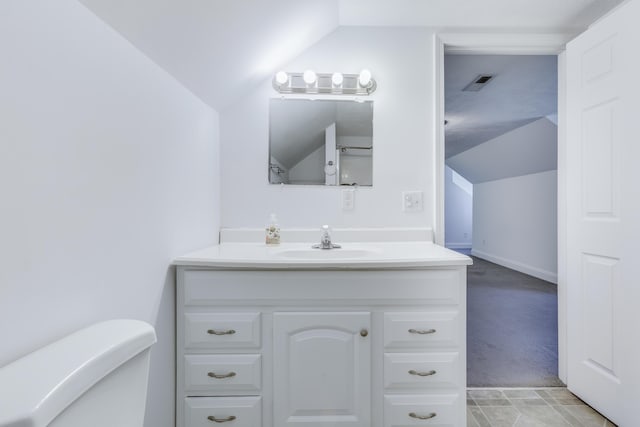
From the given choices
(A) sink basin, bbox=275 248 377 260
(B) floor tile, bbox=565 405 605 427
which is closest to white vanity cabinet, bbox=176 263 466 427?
(A) sink basin, bbox=275 248 377 260

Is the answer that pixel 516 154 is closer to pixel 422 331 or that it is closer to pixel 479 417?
pixel 479 417

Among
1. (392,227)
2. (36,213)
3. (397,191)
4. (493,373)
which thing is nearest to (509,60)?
(397,191)

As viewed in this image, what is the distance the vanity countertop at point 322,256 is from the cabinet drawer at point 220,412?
0.53m

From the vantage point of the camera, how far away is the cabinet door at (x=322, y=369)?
1158 mm

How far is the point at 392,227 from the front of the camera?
169cm

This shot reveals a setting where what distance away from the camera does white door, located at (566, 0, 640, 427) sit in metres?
1.32

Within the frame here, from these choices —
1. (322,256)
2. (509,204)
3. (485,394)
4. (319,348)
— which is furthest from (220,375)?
(509,204)

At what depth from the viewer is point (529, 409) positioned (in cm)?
152

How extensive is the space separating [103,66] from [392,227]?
1414mm

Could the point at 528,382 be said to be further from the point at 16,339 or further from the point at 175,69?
the point at 175,69

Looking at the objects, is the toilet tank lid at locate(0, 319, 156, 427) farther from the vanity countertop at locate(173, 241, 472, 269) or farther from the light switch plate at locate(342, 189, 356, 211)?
the light switch plate at locate(342, 189, 356, 211)

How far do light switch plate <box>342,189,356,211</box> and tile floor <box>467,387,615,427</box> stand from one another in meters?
1.20

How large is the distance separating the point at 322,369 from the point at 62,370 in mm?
870

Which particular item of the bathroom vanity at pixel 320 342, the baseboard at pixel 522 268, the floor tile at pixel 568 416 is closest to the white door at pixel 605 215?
the floor tile at pixel 568 416
